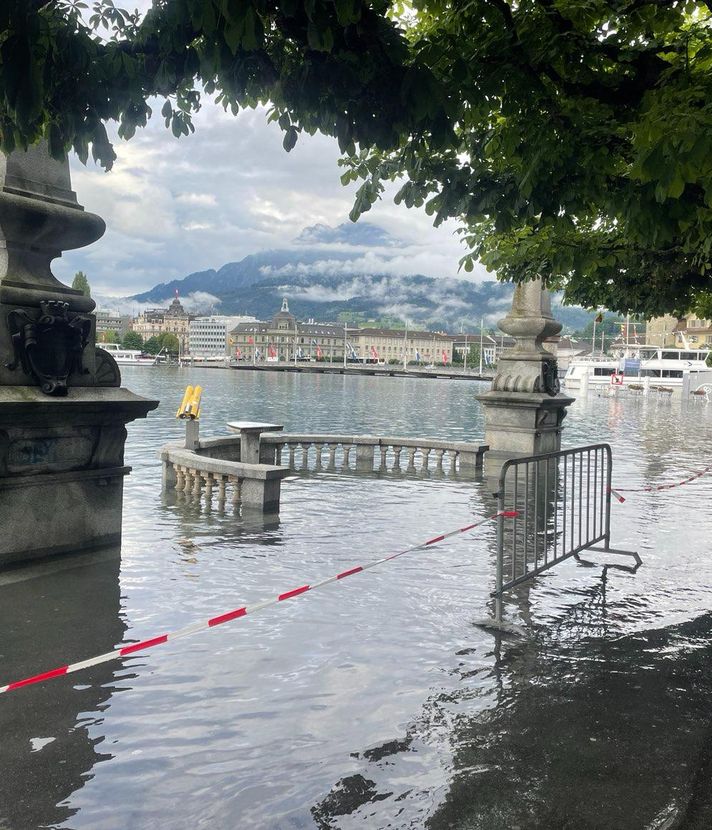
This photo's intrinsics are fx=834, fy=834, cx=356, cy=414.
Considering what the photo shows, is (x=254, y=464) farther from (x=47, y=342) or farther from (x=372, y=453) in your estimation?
(x=372, y=453)

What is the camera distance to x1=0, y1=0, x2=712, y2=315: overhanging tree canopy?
4109 mm

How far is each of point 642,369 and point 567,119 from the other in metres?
117

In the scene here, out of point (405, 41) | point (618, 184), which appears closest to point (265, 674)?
point (405, 41)

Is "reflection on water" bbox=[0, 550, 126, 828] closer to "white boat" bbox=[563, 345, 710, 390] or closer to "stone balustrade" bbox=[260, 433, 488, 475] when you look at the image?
"stone balustrade" bbox=[260, 433, 488, 475]

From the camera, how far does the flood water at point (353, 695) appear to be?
138 inches

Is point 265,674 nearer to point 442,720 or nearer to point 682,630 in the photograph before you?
point 442,720

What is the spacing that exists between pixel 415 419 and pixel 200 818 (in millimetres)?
41309

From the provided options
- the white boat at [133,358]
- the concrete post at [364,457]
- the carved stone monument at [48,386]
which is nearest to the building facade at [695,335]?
the white boat at [133,358]

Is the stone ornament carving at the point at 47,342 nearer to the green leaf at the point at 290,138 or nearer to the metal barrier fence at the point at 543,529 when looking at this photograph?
the green leaf at the point at 290,138

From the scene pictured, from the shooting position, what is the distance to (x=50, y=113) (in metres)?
4.80

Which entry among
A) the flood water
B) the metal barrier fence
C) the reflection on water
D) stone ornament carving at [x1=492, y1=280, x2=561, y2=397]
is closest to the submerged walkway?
stone ornament carving at [x1=492, y1=280, x2=561, y2=397]

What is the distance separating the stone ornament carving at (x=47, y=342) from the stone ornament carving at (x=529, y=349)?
9749 millimetres

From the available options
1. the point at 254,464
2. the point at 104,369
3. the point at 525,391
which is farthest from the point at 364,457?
the point at 104,369

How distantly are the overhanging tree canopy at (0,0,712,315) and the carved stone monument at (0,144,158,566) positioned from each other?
5.07 feet
